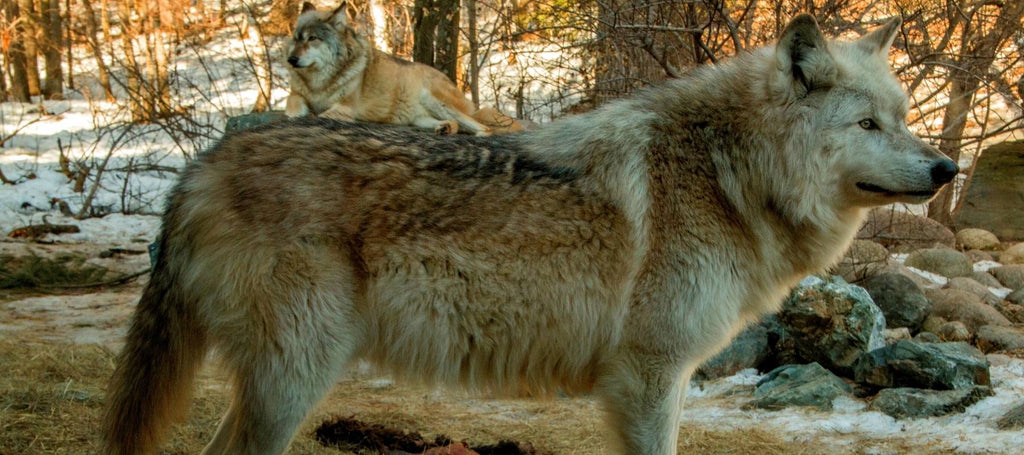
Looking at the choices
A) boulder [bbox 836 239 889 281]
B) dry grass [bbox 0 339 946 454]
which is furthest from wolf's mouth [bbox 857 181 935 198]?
boulder [bbox 836 239 889 281]

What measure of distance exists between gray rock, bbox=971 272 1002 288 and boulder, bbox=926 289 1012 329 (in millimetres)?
1564

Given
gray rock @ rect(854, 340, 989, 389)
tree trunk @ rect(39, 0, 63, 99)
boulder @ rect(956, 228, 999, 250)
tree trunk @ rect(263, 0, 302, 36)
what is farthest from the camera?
tree trunk @ rect(39, 0, 63, 99)

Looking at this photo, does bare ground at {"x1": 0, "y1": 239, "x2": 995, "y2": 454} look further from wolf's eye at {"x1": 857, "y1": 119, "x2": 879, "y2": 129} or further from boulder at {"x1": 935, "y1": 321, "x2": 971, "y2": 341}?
boulder at {"x1": 935, "y1": 321, "x2": 971, "y2": 341}

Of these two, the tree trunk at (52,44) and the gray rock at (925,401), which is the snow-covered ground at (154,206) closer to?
the gray rock at (925,401)

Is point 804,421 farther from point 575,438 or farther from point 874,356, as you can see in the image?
point 575,438

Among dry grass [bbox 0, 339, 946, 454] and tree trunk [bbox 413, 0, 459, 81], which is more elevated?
tree trunk [bbox 413, 0, 459, 81]

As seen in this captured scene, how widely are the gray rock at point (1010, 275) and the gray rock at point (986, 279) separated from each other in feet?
0.29

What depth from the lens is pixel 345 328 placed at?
11.4 ft

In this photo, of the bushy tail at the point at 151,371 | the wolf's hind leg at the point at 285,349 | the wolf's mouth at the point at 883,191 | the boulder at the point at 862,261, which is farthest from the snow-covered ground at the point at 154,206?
the wolf's hind leg at the point at 285,349

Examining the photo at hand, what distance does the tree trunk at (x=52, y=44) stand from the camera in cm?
2077

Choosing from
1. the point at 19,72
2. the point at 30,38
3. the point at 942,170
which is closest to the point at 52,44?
the point at 30,38

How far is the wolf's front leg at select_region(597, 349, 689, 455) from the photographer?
11.8ft

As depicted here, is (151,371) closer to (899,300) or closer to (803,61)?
(803,61)

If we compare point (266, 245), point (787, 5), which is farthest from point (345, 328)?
point (787, 5)
